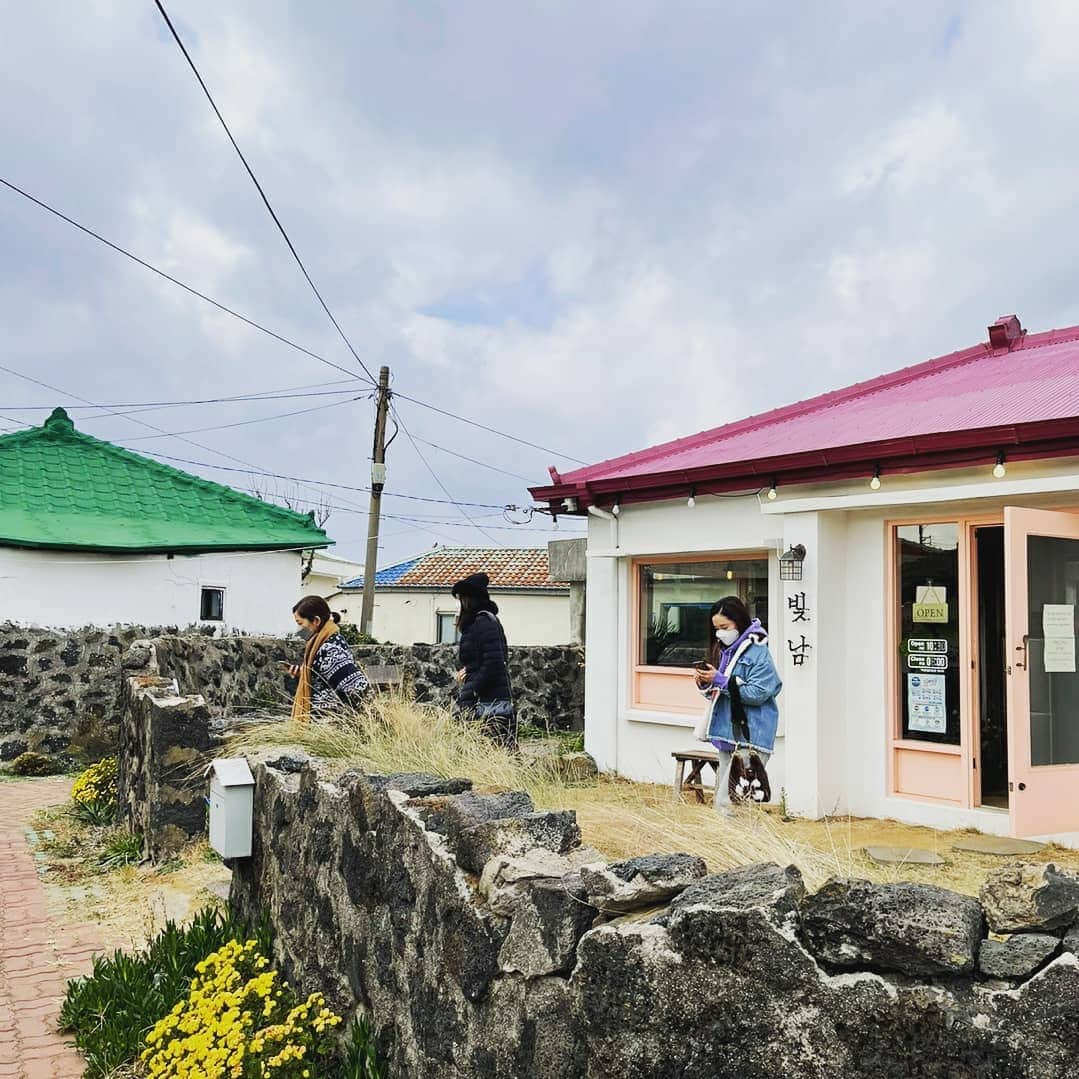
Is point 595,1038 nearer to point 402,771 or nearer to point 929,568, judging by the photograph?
point 402,771

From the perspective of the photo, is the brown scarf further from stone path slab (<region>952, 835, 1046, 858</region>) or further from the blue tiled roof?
the blue tiled roof

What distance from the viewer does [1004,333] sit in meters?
10.8

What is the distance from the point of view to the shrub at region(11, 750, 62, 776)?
39.2ft

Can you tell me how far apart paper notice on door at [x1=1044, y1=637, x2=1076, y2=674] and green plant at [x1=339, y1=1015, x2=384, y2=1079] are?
501cm

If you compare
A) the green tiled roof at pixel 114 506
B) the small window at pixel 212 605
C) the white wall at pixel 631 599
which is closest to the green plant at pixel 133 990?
the white wall at pixel 631 599

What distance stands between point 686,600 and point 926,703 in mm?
2642

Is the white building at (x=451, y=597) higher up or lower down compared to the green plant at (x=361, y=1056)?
higher up

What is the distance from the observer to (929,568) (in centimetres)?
772

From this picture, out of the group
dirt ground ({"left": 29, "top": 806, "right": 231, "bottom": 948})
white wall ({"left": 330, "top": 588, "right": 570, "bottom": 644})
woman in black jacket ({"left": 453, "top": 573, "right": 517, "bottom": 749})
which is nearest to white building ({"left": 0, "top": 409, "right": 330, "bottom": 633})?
dirt ground ({"left": 29, "top": 806, "right": 231, "bottom": 948})

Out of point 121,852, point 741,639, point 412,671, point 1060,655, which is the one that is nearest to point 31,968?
point 121,852

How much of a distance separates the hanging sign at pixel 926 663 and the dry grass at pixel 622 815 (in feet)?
3.82

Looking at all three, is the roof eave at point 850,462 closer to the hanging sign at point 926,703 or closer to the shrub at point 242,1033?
the hanging sign at point 926,703

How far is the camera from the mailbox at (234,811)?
17.0 ft

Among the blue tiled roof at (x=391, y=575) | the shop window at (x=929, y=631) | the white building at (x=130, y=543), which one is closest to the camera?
the shop window at (x=929, y=631)
